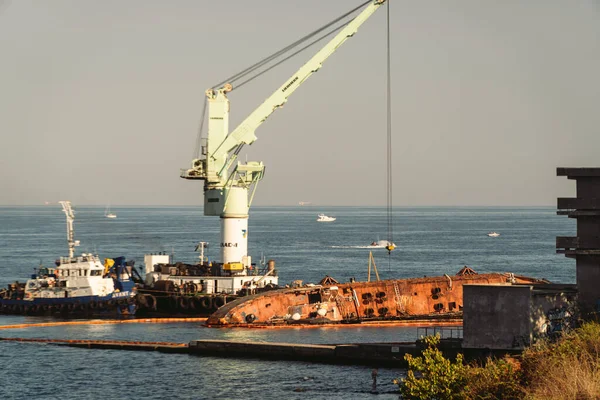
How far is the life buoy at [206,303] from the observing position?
243ft

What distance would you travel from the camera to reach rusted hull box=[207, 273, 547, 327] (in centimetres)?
6838

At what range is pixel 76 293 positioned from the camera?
7700 centimetres

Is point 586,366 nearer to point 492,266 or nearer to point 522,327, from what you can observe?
point 522,327

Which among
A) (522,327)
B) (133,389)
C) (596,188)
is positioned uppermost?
(596,188)

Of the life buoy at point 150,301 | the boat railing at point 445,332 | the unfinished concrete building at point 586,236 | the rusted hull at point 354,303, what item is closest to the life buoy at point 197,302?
the life buoy at point 150,301

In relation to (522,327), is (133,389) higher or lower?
lower

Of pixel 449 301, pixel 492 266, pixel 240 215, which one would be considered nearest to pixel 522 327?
pixel 449 301

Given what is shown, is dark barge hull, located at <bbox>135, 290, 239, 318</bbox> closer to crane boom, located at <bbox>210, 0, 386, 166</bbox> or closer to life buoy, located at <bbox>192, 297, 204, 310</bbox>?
life buoy, located at <bbox>192, 297, 204, 310</bbox>

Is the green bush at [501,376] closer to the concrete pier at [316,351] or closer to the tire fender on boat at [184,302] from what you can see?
the concrete pier at [316,351]

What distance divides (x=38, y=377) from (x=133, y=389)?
5.88 metres

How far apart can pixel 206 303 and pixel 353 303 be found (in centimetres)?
1007

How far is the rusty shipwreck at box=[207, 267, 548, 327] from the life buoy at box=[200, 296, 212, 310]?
16.3 feet

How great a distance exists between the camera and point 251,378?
5059 centimetres

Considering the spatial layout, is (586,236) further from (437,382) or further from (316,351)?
(316,351)
